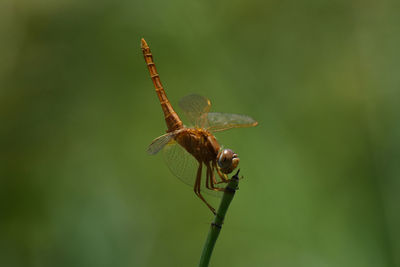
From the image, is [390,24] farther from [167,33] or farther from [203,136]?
[203,136]

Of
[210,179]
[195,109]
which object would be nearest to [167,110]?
[195,109]

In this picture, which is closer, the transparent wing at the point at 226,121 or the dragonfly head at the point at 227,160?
the dragonfly head at the point at 227,160

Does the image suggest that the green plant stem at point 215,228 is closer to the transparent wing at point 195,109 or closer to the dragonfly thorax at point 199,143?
the dragonfly thorax at point 199,143

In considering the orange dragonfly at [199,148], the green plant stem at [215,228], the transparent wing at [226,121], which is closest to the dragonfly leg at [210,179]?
the orange dragonfly at [199,148]

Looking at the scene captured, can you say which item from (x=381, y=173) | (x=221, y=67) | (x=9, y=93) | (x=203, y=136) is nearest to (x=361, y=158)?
Answer: (x=381, y=173)

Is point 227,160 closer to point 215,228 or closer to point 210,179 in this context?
point 210,179

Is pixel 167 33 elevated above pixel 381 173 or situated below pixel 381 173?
above

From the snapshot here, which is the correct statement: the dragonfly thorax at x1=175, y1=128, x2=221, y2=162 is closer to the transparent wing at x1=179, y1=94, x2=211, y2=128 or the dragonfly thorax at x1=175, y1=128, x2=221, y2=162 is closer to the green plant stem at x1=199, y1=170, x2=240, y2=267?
the transparent wing at x1=179, y1=94, x2=211, y2=128
